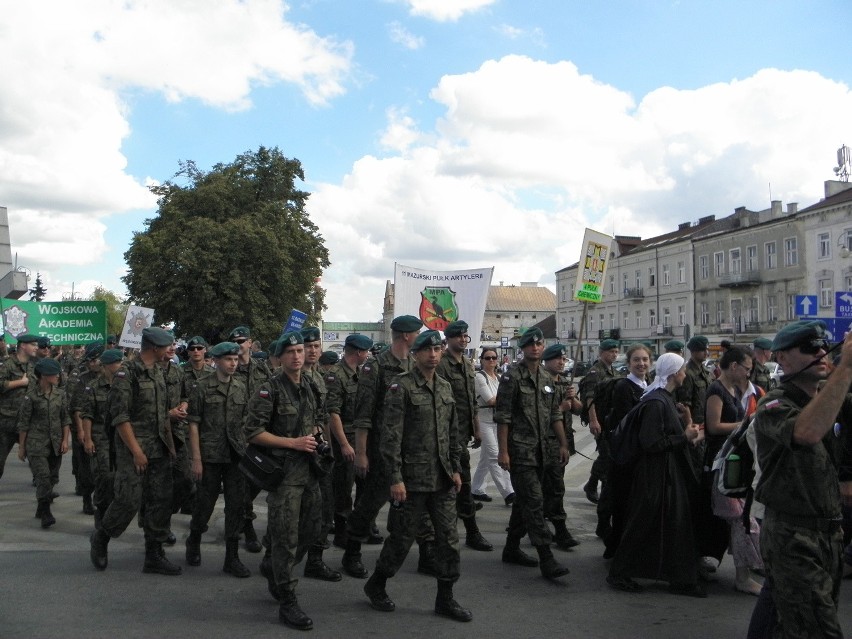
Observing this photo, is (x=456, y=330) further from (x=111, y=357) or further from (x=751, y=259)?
(x=751, y=259)

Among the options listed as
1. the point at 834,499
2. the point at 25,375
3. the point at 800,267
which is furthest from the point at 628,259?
the point at 834,499

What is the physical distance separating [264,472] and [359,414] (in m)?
1.30

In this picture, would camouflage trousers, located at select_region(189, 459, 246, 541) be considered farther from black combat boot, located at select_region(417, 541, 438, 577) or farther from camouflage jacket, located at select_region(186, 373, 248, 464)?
black combat boot, located at select_region(417, 541, 438, 577)

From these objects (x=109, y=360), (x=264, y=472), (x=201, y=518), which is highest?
(x=109, y=360)

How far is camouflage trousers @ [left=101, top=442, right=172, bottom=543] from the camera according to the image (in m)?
6.43

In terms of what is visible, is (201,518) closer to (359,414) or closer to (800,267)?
(359,414)

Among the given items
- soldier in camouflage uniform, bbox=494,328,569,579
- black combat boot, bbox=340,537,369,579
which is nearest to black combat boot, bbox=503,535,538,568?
soldier in camouflage uniform, bbox=494,328,569,579

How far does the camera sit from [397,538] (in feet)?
17.7

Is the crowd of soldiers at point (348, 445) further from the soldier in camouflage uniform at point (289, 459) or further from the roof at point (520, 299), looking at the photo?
the roof at point (520, 299)

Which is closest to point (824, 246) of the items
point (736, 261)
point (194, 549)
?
point (736, 261)

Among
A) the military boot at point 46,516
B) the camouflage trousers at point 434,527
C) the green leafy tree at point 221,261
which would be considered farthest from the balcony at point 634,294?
the camouflage trousers at point 434,527

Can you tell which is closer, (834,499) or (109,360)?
(834,499)

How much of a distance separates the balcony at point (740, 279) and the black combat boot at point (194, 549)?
5385cm

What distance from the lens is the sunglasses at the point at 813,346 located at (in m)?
3.60
